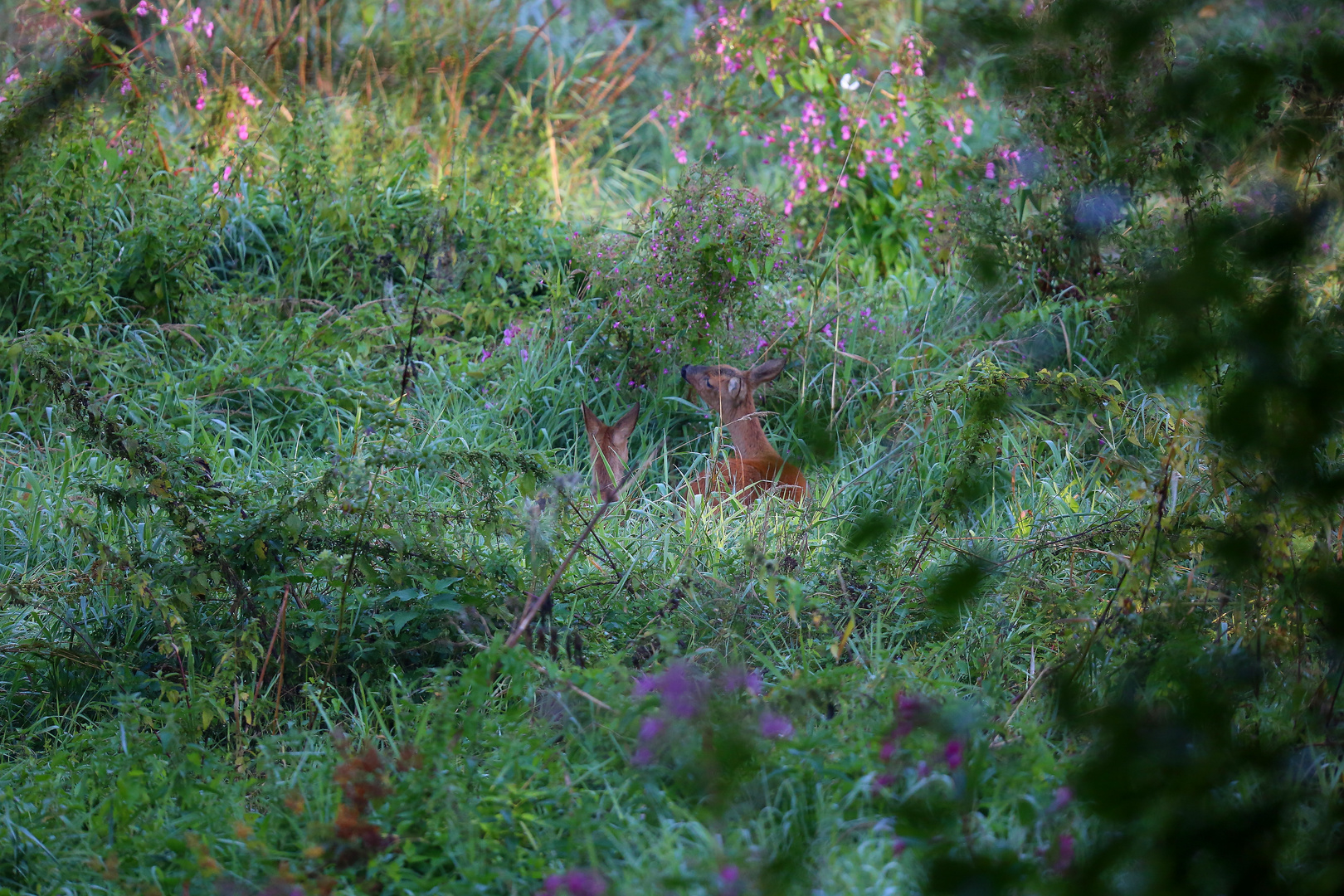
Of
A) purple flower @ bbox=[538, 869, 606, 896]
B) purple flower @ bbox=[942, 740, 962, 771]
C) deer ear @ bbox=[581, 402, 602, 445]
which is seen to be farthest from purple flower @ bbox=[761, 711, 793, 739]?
deer ear @ bbox=[581, 402, 602, 445]

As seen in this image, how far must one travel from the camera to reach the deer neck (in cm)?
500

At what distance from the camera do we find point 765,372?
498cm

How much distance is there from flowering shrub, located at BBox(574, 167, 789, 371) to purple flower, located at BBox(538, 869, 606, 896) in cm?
334

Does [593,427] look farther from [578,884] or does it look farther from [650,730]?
[578,884]

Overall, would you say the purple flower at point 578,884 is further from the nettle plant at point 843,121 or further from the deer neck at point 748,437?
the nettle plant at point 843,121

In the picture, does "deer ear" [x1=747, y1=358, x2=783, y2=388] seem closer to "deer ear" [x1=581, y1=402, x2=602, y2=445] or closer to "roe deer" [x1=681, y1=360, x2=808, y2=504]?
"roe deer" [x1=681, y1=360, x2=808, y2=504]

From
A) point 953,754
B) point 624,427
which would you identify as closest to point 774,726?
point 953,754

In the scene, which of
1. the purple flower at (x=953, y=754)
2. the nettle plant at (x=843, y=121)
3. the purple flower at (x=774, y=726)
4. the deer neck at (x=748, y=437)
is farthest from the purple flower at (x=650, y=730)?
the nettle plant at (x=843, y=121)

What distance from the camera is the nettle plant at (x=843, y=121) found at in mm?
6477

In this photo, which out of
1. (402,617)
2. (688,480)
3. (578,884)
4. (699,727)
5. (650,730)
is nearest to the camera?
(578,884)

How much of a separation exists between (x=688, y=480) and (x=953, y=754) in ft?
8.98

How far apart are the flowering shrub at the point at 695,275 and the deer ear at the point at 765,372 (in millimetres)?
310

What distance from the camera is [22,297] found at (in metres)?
5.57

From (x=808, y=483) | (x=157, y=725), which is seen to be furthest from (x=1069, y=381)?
(x=157, y=725)
